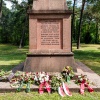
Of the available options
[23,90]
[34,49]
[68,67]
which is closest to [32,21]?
[34,49]

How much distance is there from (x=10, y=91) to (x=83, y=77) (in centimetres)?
221

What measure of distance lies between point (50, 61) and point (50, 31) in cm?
108

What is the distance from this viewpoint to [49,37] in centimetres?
721

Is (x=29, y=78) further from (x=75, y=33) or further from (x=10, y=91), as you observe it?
A: (x=75, y=33)

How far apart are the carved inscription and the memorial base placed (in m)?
0.62

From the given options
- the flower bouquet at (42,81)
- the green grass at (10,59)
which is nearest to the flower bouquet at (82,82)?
the flower bouquet at (42,81)

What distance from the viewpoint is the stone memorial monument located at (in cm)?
710

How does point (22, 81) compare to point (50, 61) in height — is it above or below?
below

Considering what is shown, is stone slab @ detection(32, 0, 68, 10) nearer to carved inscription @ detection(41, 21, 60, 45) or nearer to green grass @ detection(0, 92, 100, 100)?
carved inscription @ detection(41, 21, 60, 45)

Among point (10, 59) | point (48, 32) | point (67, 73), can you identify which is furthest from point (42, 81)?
point (10, 59)

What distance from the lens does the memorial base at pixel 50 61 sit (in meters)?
7.09

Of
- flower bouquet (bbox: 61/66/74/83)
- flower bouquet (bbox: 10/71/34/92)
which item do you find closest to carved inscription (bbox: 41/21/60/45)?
flower bouquet (bbox: 61/66/74/83)

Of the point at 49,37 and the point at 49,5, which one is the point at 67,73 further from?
the point at 49,5

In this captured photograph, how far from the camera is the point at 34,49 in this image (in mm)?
7184
